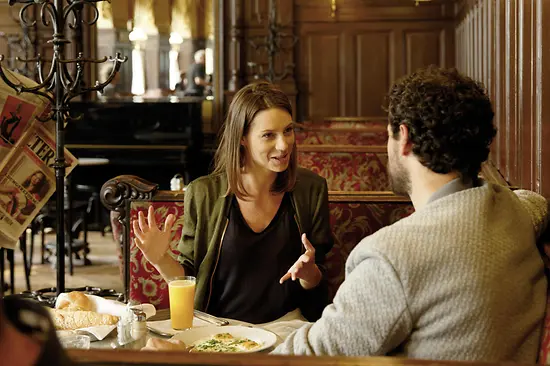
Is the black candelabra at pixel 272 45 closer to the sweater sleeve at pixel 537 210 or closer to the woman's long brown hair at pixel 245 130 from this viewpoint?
the woman's long brown hair at pixel 245 130

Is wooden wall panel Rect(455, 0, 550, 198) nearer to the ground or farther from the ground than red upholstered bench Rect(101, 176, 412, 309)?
farther from the ground

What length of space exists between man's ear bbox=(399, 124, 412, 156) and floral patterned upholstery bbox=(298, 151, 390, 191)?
10.9ft

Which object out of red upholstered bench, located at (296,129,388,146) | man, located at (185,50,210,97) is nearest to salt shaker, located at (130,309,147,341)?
red upholstered bench, located at (296,129,388,146)

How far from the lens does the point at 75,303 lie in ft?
6.23

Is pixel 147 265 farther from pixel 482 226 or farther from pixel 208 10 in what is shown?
pixel 208 10

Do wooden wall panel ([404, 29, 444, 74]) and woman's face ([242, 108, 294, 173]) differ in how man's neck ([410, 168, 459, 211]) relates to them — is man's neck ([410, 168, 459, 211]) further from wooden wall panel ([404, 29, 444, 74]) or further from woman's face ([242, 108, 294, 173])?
wooden wall panel ([404, 29, 444, 74])

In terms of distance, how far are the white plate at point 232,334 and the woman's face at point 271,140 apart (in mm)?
717

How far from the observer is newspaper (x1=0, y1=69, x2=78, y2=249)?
2.20 m

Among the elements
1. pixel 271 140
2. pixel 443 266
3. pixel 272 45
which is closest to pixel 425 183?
→ pixel 443 266

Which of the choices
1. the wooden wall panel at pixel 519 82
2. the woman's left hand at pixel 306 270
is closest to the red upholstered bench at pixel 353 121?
the wooden wall panel at pixel 519 82

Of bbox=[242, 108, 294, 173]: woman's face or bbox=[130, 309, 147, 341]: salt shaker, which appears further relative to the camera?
bbox=[242, 108, 294, 173]: woman's face

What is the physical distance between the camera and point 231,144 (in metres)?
2.50

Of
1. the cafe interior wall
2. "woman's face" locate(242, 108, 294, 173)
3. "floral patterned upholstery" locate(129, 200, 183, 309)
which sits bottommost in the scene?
"floral patterned upholstery" locate(129, 200, 183, 309)

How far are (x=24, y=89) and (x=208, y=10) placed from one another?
690 centimetres
